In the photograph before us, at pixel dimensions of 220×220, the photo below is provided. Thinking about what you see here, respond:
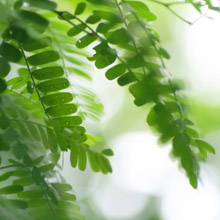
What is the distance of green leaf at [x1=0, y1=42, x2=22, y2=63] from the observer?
0.52 meters

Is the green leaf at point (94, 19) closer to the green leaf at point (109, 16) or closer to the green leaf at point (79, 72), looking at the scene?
the green leaf at point (109, 16)

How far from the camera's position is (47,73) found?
636mm

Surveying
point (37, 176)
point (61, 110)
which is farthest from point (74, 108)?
point (37, 176)

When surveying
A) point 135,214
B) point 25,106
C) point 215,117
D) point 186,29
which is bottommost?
point 135,214

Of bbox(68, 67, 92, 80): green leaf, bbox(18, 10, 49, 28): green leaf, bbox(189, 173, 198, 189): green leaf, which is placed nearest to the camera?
bbox(18, 10, 49, 28): green leaf

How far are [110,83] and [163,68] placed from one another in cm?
333

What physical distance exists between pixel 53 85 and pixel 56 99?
0.08 ft

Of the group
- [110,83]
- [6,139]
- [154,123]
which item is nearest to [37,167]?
[6,139]

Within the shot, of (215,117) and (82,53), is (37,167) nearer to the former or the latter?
(82,53)

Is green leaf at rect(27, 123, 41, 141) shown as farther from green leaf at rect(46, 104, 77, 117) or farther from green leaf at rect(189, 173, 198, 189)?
green leaf at rect(189, 173, 198, 189)

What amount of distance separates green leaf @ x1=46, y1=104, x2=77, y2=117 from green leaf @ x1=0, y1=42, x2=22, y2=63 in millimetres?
141

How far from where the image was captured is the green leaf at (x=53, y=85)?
639 mm

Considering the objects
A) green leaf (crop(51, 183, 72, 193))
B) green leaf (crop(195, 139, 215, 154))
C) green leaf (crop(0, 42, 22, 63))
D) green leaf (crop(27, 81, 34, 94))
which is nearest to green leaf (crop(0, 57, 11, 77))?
green leaf (crop(0, 42, 22, 63))

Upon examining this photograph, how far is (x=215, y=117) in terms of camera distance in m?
2.81
